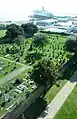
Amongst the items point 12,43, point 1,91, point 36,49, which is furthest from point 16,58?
point 1,91

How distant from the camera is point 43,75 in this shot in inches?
1548

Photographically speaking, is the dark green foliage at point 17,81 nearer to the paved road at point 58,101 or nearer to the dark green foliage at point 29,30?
the paved road at point 58,101

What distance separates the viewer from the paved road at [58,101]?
35906mm

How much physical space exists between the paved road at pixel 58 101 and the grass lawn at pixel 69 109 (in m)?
0.66

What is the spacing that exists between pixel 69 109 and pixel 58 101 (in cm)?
273

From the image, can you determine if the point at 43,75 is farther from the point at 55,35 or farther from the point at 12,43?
the point at 55,35

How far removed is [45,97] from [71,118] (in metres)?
6.99

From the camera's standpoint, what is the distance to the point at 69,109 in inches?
1478

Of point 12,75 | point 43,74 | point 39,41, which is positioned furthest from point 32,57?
point 43,74

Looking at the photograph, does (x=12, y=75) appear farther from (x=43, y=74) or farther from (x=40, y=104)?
(x=40, y=104)

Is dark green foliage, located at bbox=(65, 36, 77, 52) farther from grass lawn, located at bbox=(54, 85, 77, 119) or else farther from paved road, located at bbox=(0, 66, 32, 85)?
grass lawn, located at bbox=(54, 85, 77, 119)

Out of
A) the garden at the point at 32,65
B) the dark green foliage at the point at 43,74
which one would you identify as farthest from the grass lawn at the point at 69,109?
the dark green foliage at the point at 43,74

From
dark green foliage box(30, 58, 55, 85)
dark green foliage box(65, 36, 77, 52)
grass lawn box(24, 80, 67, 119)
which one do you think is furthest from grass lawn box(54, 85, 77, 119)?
dark green foliage box(65, 36, 77, 52)

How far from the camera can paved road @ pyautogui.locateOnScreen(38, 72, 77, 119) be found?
35.9 metres
